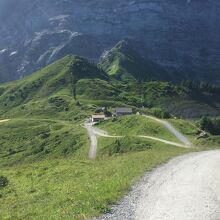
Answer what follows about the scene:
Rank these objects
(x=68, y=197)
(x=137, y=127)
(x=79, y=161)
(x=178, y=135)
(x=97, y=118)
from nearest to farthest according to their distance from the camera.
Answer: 1. (x=68, y=197)
2. (x=79, y=161)
3. (x=178, y=135)
4. (x=137, y=127)
5. (x=97, y=118)

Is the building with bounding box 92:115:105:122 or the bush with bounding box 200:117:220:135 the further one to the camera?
the building with bounding box 92:115:105:122

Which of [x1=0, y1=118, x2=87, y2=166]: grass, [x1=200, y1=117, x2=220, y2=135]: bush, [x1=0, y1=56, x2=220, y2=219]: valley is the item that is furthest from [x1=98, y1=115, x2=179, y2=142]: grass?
[x1=0, y1=118, x2=87, y2=166]: grass

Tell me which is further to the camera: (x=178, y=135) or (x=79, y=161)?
(x=178, y=135)

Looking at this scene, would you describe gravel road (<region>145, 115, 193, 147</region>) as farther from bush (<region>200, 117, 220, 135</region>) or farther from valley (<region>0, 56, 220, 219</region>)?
bush (<region>200, 117, 220, 135</region>)

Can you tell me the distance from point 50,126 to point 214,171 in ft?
462

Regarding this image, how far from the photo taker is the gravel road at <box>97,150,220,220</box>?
23.5m

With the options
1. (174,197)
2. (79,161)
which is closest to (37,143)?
(79,161)

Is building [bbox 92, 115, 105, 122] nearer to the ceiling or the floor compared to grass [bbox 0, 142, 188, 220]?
nearer to the floor

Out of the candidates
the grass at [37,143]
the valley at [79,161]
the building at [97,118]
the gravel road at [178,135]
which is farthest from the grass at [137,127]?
the building at [97,118]

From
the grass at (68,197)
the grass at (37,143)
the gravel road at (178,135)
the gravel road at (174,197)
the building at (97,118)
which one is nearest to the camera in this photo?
the gravel road at (174,197)

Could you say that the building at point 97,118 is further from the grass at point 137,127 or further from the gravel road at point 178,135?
the gravel road at point 178,135

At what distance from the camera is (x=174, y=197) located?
2812 cm

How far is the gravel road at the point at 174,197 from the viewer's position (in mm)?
23453

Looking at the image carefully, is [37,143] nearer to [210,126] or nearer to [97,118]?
[97,118]
